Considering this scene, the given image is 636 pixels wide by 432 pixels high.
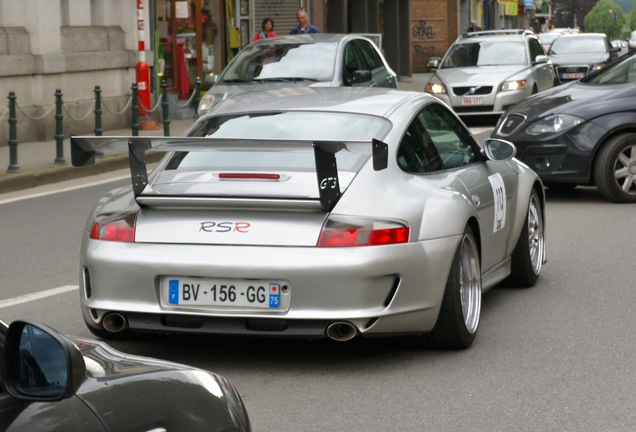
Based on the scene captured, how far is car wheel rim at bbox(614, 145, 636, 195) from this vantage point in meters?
12.9

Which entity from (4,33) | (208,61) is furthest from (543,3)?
(4,33)

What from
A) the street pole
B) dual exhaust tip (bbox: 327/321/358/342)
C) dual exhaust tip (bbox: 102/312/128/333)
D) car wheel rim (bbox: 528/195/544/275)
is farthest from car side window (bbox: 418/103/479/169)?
the street pole

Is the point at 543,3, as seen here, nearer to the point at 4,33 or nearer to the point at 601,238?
the point at 4,33

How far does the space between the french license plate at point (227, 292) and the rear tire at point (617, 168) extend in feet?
24.0

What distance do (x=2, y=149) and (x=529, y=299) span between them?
40.1ft

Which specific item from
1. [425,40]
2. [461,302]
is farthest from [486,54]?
[425,40]

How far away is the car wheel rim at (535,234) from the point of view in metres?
8.63

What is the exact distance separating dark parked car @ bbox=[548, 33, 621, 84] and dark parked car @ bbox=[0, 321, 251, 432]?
33.8m

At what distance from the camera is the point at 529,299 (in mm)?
8234

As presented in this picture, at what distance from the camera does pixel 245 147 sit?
6.26m

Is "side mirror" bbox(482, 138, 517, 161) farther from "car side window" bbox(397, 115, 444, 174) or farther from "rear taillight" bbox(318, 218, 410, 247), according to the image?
"rear taillight" bbox(318, 218, 410, 247)

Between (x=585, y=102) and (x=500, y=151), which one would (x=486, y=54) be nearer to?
(x=585, y=102)

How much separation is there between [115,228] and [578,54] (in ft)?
110

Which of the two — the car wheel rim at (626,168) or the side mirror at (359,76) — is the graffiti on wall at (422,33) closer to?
the side mirror at (359,76)
